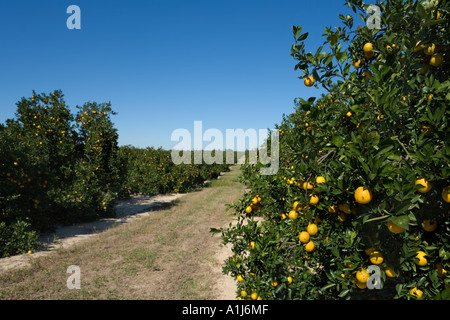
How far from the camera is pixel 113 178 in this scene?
28.7 ft

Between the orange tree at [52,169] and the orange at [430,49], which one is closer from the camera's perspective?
the orange at [430,49]

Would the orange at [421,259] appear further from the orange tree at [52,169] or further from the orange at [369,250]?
the orange tree at [52,169]

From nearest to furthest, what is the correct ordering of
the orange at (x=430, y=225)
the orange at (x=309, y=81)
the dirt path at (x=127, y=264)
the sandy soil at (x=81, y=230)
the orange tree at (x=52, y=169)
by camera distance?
the orange at (x=430, y=225)
the orange at (x=309, y=81)
the dirt path at (x=127, y=264)
the sandy soil at (x=81, y=230)
the orange tree at (x=52, y=169)

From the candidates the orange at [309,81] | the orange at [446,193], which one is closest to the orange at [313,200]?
the orange at [446,193]

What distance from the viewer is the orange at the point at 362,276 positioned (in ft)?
4.36

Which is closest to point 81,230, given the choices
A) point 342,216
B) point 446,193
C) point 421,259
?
point 342,216

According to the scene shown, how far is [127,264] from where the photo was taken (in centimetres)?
492

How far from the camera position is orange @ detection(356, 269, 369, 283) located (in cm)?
133

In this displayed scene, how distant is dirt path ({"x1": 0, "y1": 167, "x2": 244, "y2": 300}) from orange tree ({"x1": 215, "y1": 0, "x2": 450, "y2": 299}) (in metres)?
1.76

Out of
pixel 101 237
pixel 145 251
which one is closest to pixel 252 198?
pixel 145 251

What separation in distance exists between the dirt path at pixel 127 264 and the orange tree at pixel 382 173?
69.2 inches

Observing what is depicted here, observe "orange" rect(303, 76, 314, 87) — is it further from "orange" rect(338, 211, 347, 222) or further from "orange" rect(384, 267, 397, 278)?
"orange" rect(384, 267, 397, 278)

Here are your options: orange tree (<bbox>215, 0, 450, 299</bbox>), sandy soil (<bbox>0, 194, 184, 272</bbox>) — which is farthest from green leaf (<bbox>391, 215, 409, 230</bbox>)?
sandy soil (<bbox>0, 194, 184, 272</bbox>)
